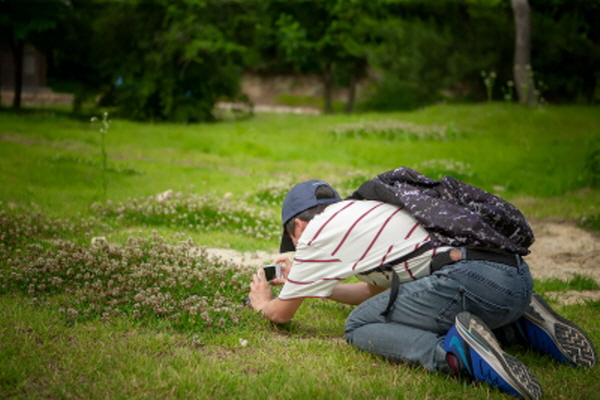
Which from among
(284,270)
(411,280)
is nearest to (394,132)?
(284,270)

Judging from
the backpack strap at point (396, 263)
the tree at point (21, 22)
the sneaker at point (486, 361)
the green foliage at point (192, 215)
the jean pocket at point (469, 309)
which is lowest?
the green foliage at point (192, 215)

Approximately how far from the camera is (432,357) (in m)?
3.70

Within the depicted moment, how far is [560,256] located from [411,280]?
3.96m

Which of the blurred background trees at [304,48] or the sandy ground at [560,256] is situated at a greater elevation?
the blurred background trees at [304,48]

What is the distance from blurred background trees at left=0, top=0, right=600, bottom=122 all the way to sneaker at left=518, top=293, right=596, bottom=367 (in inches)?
518

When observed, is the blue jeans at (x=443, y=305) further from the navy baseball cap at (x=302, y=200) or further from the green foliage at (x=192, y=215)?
the green foliage at (x=192, y=215)

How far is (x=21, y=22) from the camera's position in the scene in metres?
16.9

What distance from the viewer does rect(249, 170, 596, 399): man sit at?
12.2ft

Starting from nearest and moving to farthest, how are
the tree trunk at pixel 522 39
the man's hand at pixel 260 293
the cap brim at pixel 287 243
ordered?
the cap brim at pixel 287 243, the man's hand at pixel 260 293, the tree trunk at pixel 522 39

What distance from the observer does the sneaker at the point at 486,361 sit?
133 inches

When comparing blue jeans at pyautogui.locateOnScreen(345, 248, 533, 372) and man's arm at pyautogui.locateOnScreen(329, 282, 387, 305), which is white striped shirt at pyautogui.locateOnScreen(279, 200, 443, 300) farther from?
man's arm at pyautogui.locateOnScreen(329, 282, 387, 305)

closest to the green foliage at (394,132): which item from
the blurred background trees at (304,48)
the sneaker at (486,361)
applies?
the blurred background trees at (304,48)

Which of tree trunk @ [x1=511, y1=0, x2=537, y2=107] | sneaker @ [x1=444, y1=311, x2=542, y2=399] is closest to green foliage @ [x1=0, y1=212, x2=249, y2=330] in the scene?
sneaker @ [x1=444, y1=311, x2=542, y2=399]

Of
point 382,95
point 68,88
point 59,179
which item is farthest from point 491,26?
point 59,179
